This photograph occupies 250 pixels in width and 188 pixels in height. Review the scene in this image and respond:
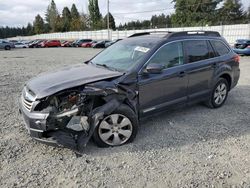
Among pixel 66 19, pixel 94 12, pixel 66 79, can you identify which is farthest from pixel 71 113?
pixel 66 19

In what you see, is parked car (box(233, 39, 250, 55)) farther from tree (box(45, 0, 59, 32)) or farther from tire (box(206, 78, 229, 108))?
tree (box(45, 0, 59, 32))

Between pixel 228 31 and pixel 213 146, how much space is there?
87.1 feet

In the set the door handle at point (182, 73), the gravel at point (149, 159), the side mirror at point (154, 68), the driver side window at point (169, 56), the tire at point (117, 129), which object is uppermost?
the driver side window at point (169, 56)

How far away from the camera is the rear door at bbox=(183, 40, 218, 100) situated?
482 cm

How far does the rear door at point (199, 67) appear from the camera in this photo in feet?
15.8

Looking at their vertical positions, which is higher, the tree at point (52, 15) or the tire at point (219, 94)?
the tree at point (52, 15)

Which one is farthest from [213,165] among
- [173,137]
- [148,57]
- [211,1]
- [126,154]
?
[211,1]

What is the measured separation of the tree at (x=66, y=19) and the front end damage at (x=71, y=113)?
76.1m

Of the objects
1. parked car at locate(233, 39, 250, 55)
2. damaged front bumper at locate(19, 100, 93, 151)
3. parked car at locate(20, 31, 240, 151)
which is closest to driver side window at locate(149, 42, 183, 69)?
parked car at locate(20, 31, 240, 151)

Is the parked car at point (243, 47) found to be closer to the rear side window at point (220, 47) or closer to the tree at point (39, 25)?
the rear side window at point (220, 47)

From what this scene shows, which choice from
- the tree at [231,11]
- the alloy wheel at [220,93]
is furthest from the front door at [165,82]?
the tree at [231,11]

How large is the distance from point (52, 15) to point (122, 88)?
8086 cm

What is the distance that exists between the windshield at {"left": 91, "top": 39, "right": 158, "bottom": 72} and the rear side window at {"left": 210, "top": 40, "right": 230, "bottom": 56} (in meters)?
1.75

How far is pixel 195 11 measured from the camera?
55.0 m
